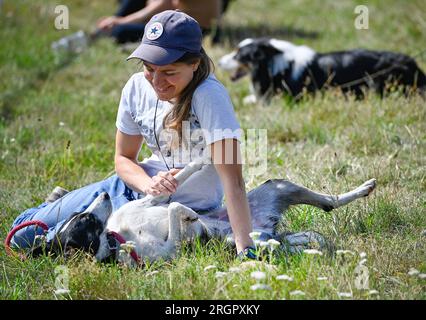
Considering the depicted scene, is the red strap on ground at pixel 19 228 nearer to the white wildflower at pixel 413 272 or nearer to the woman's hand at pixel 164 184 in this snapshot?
the woman's hand at pixel 164 184

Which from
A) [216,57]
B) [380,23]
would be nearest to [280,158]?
[216,57]

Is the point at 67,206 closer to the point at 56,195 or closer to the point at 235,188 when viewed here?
the point at 56,195

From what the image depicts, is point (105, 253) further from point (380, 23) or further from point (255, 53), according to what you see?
point (380, 23)

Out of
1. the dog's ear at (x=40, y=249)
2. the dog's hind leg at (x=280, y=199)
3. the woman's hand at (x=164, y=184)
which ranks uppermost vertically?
the woman's hand at (x=164, y=184)

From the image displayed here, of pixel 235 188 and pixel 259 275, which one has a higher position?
pixel 235 188

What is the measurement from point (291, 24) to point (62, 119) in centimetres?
461

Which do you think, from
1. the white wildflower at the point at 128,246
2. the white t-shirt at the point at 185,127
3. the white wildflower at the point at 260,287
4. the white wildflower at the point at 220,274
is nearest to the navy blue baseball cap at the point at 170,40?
the white t-shirt at the point at 185,127

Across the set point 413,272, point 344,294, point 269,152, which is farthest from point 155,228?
point 269,152

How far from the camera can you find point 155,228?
10.8ft

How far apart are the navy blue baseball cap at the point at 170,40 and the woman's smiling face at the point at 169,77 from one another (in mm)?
49

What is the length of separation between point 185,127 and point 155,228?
46 cm

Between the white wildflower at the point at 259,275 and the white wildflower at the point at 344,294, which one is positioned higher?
the white wildflower at the point at 259,275

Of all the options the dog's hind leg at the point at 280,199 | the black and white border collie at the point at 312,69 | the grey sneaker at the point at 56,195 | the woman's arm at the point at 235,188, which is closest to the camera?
the woman's arm at the point at 235,188

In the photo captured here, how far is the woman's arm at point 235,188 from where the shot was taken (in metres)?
3.10
